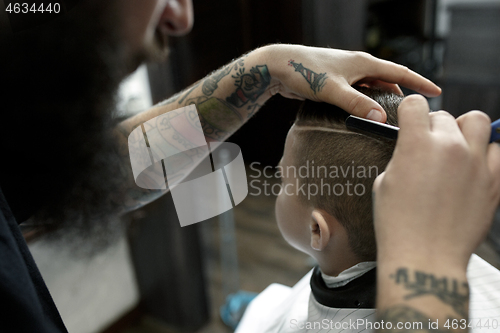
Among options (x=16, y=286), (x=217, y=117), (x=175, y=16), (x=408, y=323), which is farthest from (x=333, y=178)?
(x=175, y=16)

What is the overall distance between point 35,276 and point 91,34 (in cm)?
83

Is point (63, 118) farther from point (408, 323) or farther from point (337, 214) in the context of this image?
point (408, 323)

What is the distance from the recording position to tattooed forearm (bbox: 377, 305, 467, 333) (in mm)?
422

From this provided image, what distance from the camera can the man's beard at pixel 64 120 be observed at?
1.03m

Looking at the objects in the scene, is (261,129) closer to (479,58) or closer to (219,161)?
(219,161)

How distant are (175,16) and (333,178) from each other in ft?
2.60

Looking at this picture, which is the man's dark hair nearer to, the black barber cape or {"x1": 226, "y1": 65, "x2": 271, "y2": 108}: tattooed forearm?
the black barber cape

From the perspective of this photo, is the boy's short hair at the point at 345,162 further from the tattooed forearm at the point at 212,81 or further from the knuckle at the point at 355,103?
the tattooed forearm at the point at 212,81

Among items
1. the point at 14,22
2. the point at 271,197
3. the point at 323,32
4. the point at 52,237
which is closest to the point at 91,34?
the point at 14,22

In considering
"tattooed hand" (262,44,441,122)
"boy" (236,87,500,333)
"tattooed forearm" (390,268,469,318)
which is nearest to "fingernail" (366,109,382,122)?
"tattooed hand" (262,44,441,122)

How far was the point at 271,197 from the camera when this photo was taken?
3.30 m

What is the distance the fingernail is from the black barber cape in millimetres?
683

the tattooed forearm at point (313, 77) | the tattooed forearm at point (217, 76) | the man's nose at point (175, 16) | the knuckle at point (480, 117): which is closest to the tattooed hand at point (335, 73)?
the tattooed forearm at point (313, 77)

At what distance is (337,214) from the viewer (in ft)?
2.92
